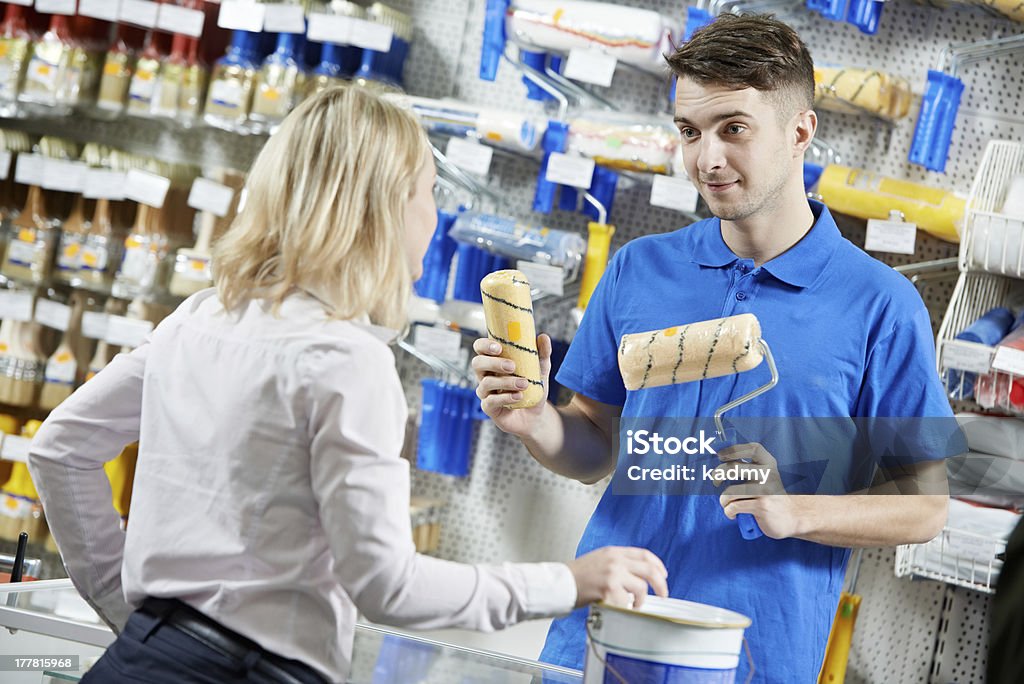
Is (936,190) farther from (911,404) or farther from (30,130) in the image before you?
(30,130)

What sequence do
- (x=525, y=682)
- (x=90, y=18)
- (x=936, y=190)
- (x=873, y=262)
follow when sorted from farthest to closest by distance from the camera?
(x=90, y=18)
(x=936, y=190)
(x=873, y=262)
(x=525, y=682)

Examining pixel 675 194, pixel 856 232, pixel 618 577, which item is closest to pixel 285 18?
pixel 675 194

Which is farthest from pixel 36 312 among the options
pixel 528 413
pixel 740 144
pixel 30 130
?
pixel 740 144

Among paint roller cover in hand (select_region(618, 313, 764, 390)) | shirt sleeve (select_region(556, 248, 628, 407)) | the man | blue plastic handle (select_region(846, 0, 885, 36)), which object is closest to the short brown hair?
the man

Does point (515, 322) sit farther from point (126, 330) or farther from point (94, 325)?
point (94, 325)

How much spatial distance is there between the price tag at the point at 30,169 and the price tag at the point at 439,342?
1.34 m

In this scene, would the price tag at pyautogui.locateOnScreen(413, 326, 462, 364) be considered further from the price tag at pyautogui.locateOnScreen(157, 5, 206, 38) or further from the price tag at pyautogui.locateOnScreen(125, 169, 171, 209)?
the price tag at pyautogui.locateOnScreen(157, 5, 206, 38)

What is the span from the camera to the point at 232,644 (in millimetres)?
1226

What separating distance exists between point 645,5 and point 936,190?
104 cm

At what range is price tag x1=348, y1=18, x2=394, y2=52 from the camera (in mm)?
3305

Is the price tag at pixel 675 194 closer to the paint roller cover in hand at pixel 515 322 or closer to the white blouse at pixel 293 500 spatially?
the paint roller cover in hand at pixel 515 322

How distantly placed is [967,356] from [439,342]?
54.5 inches

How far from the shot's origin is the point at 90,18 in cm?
369

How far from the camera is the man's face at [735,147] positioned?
1.81 m
